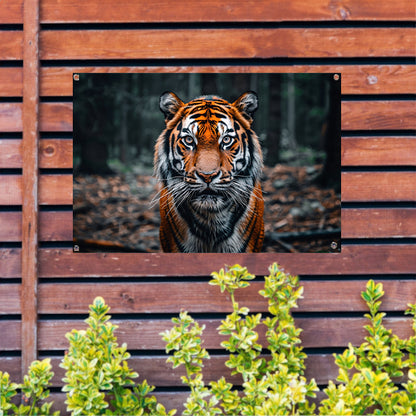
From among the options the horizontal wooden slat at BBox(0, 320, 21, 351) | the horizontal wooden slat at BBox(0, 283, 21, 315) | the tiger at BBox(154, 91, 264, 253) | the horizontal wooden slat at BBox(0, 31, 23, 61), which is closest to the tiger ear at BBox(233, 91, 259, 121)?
the tiger at BBox(154, 91, 264, 253)

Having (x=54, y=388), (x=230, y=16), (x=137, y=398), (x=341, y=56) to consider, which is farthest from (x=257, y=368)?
(x=230, y=16)

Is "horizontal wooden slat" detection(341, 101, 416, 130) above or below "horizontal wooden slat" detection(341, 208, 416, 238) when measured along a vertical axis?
above

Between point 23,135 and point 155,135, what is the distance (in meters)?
0.78

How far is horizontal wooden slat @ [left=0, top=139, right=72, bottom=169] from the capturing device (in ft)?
8.79

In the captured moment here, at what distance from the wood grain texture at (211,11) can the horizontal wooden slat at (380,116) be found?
0.52m

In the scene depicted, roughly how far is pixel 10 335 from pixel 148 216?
109cm

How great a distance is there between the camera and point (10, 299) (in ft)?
8.77

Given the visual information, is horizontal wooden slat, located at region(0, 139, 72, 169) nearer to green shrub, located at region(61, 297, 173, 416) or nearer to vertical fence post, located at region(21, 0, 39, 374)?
Answer: vertical fence post, located at region(21, 0, 39, 374)

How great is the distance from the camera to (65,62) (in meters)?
2.68

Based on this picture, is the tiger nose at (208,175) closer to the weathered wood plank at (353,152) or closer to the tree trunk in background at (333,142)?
the tree trunk in background at (333,142)

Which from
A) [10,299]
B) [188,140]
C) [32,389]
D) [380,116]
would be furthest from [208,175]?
[32,389]

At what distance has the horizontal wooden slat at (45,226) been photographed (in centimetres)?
268

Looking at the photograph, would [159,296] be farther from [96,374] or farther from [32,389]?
[32,389]

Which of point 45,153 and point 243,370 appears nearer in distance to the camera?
point 243,370
